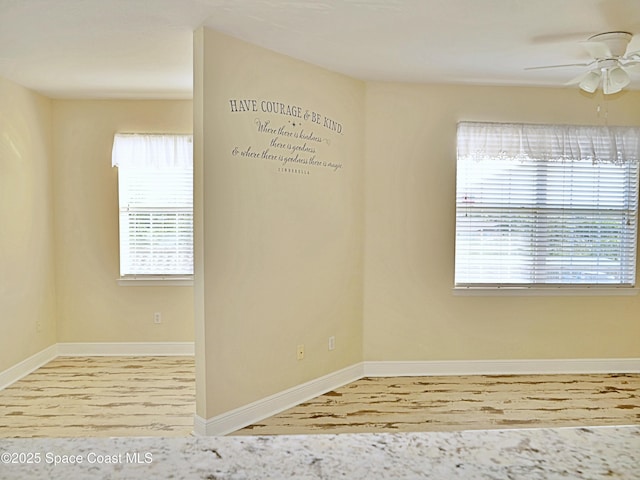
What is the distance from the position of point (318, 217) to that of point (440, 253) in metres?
1.22

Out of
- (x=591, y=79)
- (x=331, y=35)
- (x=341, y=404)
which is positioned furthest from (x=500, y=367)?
(x=331, y=35)

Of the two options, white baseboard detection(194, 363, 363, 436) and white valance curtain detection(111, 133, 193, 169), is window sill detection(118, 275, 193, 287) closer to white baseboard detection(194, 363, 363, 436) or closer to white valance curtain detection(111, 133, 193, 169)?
white valance curtain detection(111, 133, 193, 169)

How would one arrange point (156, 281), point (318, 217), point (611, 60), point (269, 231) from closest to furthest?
point (611, 60), point (269, 231), point (318, 217), point (156, 281)

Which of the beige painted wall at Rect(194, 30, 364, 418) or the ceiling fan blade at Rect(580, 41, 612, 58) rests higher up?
the ceiling fan blade at Rect(580, 41, 612, 58)

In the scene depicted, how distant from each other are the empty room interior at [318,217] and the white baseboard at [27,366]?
2 centimetres

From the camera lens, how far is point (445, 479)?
2.19ft

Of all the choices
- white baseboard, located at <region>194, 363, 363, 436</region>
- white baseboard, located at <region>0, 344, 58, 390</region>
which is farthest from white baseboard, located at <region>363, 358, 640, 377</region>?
white baseboard, located at <region>0, 344, 58, 390</region>

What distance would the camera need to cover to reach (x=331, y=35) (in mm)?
2891

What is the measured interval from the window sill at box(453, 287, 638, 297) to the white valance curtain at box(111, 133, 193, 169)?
2.92m

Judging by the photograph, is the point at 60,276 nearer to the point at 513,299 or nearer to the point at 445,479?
the point at 513,299

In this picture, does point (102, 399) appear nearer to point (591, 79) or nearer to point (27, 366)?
point (27, 366)

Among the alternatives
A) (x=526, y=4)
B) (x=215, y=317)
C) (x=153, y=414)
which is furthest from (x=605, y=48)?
(x=153, y=414)

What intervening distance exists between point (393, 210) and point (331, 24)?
5.67ft

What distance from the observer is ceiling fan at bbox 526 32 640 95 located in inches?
109
